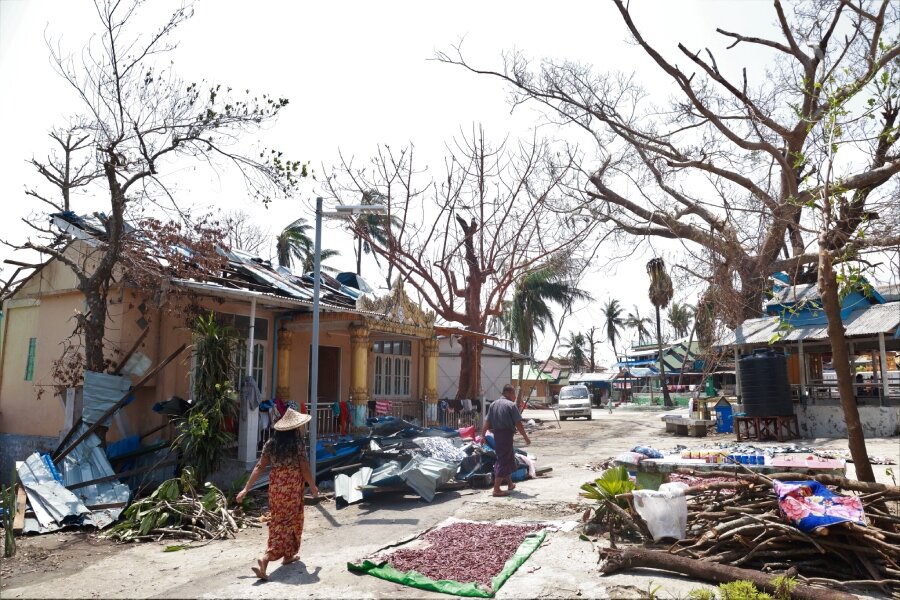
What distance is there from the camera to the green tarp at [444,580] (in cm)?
545

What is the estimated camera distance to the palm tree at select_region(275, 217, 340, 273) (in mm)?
33781

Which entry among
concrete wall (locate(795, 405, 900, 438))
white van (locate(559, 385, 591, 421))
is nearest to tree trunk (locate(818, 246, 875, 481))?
concrete wall (locate(795, 405, 900, 438))

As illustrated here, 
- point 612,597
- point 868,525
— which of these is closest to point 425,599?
point 612,597

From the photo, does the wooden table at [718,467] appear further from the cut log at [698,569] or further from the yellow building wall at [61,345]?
the yellow building wall at [61,345]

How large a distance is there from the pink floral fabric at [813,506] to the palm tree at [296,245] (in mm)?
29998

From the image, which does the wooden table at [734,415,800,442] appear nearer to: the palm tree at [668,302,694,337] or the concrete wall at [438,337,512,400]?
the concrete wall at [438,337,512,400]

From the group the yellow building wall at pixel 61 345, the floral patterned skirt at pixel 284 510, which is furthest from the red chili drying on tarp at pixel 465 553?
the yellow building wall at pixel 61 345

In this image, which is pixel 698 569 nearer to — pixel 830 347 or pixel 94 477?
pixel 94 477

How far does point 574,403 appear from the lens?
31.5m

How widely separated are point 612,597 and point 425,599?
1574mm

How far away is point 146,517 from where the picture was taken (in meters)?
8.28

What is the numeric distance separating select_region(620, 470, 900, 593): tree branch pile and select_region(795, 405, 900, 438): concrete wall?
38.6ft

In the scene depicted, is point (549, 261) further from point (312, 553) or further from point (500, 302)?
point (312, 553)

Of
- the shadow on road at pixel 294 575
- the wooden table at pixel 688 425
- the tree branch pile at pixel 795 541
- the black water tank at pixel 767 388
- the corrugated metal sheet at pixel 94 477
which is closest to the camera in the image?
the tree branch pile at pixel 795 541
